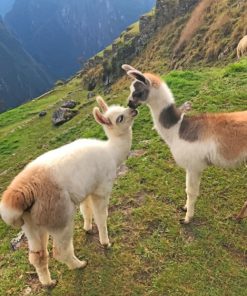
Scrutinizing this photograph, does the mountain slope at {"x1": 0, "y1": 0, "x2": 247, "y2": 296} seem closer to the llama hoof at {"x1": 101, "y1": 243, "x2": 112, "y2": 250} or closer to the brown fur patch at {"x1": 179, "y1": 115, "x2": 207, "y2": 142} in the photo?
the llama hoof at {"x1": 101, "y1": 243, "x2": 112, "y2": 250}

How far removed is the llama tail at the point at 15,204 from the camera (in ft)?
17.3

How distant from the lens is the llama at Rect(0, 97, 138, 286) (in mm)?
5438

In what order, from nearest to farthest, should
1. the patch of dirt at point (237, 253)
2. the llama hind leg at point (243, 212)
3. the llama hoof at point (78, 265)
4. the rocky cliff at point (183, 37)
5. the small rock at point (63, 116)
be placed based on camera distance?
1. the llama hoof at point (78, 265)
2. the patch of dirt at point (237, 253)
3. the llama hind leg at point (243, 212)
4. the small rock at point (63, 116)
5. the rocky cliff at point (183, 37)

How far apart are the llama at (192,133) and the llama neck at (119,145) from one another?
56cm

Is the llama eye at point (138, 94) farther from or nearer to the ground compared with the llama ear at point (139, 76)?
nearer to the ground

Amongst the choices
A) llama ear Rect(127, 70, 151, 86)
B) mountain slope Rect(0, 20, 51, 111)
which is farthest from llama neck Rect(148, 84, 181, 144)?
mountain slope Rect(0, 20, 51, 111)

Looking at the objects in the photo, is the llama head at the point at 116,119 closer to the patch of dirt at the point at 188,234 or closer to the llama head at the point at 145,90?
the llama head at the point at 145,90

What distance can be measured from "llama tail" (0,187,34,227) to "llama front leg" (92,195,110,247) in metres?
1.28

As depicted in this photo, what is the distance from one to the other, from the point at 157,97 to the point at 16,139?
75.7 feet

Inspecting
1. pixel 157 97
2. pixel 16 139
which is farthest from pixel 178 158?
pixel 16 139

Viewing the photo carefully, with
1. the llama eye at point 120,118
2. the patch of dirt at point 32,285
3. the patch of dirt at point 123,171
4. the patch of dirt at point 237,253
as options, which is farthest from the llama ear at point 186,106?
the patch of dirt at point 32,285

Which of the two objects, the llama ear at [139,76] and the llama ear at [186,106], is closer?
the llama ear at [139,76]

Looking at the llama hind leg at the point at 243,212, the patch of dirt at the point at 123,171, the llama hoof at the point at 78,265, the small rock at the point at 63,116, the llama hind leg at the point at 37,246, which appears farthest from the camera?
the small rock at the point at 63,116

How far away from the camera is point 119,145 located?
270 inches
